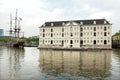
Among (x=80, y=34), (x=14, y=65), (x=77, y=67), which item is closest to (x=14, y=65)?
(x=14, y=65)

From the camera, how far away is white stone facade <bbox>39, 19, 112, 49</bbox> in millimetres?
97650

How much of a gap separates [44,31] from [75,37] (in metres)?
21.7

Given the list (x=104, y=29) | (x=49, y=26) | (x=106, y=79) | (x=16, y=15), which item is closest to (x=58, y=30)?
(x=49, y=26)

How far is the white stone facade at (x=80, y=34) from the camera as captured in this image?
9765cm

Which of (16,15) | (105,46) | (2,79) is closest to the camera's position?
(2,79)

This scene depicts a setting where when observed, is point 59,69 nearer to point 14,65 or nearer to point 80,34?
point 14,65

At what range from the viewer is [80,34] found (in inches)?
4035

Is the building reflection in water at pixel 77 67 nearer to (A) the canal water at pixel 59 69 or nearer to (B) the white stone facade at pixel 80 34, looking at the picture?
(A) the canal water at pixel 59 69

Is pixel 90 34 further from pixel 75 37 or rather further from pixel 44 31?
pixel 44 31

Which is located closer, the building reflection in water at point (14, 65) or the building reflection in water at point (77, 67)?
the building reflection in water at point (14, 65)

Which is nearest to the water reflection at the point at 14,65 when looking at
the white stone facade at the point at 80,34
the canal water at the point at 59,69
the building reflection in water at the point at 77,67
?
the canal water at the point at 59,69

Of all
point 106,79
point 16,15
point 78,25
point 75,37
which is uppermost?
point 16,15

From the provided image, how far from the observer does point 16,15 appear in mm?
142250

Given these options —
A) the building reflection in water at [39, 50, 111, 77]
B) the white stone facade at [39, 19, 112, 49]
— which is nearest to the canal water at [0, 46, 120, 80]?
the building reflection in water at [39, 50, 111, 77]
